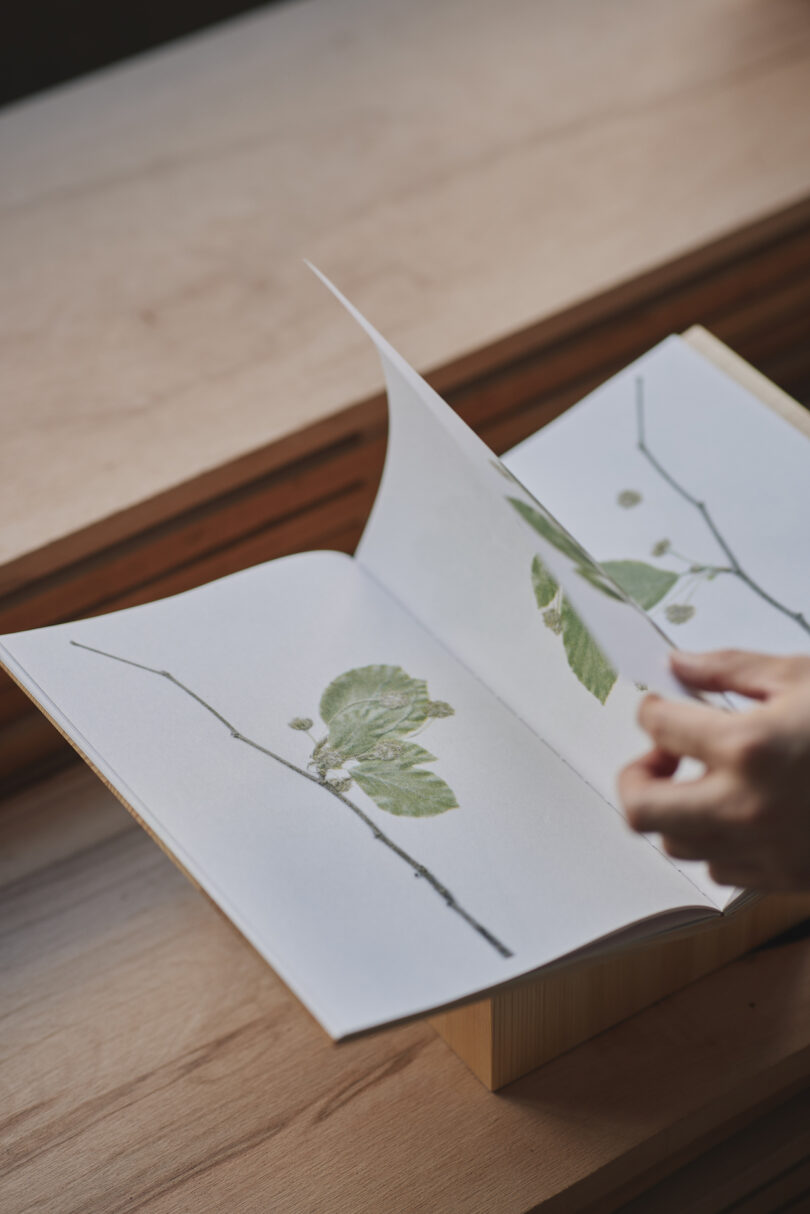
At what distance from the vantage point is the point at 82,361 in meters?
0.80

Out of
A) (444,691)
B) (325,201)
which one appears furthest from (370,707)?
(325,201)

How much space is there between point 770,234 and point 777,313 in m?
0.10

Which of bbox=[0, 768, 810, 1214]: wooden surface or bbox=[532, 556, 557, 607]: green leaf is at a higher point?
bbox=[532, 556, 557, 607]: green leaf

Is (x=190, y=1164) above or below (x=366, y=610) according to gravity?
below

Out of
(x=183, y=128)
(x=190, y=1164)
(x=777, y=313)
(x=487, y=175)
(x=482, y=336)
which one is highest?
(x=183, y=128)

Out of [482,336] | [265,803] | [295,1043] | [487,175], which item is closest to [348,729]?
[265,803]

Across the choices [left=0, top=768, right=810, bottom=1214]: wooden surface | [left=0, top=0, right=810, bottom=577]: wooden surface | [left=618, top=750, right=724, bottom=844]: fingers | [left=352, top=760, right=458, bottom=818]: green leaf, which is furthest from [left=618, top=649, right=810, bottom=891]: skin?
[left=0, top=0, right=810, bottom=577]: wooden surface

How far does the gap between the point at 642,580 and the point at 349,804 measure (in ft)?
0.65

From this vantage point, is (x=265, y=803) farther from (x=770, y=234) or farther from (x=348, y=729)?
(x=770, y=234)

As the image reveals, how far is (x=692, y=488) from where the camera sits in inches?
25.4

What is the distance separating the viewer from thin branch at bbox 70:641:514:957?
449 millimetres

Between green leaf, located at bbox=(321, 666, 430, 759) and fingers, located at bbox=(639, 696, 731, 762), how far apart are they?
0.14 meters

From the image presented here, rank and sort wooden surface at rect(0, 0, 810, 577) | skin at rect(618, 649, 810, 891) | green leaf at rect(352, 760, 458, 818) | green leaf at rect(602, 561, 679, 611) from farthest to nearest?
wooden surface at rect(0, 0, 810, 577)
green leaf at rect(602, 561, 679, 611)
green leaf at rect(352, 760, 458, 818)
skin at rect(618, 649, 810, 891)

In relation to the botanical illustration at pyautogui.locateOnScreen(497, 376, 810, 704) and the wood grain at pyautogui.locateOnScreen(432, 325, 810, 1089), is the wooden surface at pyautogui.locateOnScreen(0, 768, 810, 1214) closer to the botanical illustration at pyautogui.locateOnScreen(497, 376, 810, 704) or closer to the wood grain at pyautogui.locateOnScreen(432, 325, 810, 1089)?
the wood grain at pyautogui.locateOnScreen(432, 325, 810, 1089)
